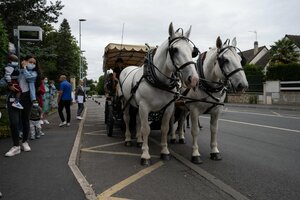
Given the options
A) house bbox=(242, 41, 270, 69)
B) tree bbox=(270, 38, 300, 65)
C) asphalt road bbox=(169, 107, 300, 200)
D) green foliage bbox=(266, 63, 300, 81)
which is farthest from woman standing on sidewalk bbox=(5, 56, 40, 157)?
house bbox=(242, 41, 270, 69)

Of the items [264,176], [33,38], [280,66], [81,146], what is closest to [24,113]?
[81,146]

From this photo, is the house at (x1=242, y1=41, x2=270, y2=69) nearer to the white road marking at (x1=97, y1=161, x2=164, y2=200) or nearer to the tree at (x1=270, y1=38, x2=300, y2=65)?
the tree at (x1=270, y1=38, x2=300, y2=65)

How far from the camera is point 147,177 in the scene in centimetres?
530

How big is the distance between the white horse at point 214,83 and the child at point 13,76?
10.7 ft

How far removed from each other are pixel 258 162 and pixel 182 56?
2616 millimetres

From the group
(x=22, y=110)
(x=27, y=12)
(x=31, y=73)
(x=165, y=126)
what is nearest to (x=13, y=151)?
(x=22, y=110)

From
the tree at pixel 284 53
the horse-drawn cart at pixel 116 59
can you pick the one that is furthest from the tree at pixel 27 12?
the tree at pixel 284 53

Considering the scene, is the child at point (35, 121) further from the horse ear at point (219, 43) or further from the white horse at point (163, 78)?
the horse ear at point (219, 43)

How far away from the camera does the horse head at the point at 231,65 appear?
18.5ft

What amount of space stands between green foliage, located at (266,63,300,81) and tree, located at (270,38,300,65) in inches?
567

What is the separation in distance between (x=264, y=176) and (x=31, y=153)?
4.52 meters

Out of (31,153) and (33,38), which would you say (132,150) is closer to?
(31,153)

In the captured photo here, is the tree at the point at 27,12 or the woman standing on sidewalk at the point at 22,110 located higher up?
the tree at the point at 27,12

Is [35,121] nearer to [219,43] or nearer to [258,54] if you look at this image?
[219,43]
